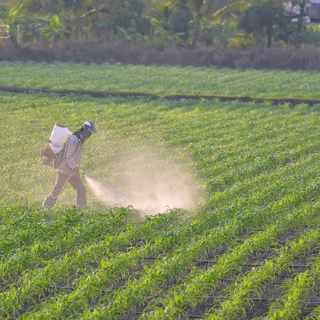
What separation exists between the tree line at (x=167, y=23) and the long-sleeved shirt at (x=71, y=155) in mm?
26512

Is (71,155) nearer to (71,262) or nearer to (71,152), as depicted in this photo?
A: (71,152)

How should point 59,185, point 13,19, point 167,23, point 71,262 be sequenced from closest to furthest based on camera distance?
point 71,262 → point 59,185 → point 13,19 → point 167,23

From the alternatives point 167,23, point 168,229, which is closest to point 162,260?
point 168,229

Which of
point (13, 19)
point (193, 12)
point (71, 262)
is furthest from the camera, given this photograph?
point (193, 12)

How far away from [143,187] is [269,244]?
3.51 m

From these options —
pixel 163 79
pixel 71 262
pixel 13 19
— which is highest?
pixel 71 262

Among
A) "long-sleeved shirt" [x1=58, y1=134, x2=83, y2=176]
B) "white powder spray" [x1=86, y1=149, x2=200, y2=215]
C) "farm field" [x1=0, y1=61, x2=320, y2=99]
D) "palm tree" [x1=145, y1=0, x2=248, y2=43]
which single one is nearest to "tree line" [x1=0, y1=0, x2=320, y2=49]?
"palm tree" [x1=145, y1=0, x2=248, y2=43]

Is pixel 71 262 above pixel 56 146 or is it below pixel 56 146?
below

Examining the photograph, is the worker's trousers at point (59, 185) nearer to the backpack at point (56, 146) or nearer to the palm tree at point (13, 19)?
the backpack at point (56, 146)

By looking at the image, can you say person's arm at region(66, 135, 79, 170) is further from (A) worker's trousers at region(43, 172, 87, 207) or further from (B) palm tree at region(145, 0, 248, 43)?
(B) palm tree at region(145, 0, 248, 43)

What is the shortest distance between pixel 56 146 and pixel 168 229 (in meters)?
2.11

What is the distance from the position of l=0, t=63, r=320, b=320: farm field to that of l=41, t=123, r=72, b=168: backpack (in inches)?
27.5

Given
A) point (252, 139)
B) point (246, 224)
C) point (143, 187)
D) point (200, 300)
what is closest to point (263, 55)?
point (252, 139)

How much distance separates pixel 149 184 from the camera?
11805mm
